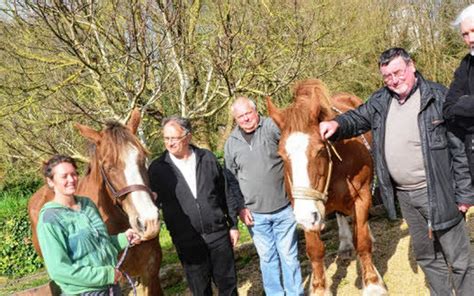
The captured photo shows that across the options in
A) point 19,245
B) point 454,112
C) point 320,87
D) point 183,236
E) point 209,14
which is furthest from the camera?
point 209,14

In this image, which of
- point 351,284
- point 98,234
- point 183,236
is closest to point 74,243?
point 98,234

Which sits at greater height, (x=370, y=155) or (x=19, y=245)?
(x=370, y=155)

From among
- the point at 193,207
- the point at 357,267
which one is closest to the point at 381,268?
the point at 357,267

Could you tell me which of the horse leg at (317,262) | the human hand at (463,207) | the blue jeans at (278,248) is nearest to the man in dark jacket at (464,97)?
the human hand at (463,207)

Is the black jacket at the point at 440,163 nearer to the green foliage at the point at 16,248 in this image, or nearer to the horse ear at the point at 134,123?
the horse ear at the point at 134,123

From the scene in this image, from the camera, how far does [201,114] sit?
21.5ft

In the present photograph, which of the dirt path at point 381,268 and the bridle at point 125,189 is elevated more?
the bridle at point 125,189

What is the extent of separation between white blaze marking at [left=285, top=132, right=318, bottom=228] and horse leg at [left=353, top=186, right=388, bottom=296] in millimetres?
1072

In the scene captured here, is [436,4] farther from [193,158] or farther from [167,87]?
[193,158]

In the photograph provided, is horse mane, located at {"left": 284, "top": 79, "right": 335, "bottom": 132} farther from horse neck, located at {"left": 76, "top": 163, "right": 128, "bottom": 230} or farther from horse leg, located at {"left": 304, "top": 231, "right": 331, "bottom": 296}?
horse neck, located at {"left": 76, "top": 163, "right": 128, "bottom": 230}

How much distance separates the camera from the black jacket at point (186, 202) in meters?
3.37

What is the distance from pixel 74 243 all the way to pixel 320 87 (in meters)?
2.48

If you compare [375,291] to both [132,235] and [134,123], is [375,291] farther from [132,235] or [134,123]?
[134,123]

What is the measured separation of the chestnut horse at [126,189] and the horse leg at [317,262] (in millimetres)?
1307
